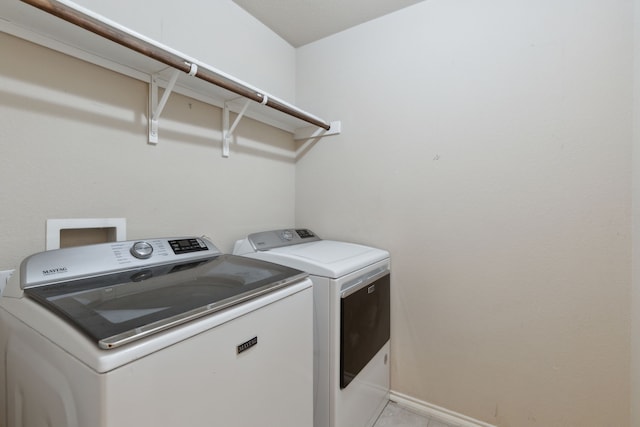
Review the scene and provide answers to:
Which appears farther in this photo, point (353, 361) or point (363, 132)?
point (363, 132)

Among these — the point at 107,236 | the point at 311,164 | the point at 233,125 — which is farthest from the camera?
the point at 311,164

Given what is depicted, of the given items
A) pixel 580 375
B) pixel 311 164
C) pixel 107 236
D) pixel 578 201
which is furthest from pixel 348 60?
pixel 580 375

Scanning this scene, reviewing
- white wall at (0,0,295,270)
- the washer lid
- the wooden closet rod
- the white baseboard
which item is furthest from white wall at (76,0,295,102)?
the white baseboard

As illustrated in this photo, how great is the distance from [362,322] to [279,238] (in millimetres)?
692

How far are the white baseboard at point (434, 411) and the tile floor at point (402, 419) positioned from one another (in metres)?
0.03

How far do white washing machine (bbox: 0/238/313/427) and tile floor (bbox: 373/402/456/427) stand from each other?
2.41 ft

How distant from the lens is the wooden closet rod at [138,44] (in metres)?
0.81

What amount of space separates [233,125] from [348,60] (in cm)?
97

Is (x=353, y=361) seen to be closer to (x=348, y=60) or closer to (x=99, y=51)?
(x=99, y=51)

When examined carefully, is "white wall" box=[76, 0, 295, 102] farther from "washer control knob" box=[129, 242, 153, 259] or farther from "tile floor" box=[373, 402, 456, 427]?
"tile floor" box=[373, 402, 456, 427]

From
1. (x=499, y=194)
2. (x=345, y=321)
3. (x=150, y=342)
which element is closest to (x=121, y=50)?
(x=150, y=342)

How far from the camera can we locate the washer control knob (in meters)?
1.09

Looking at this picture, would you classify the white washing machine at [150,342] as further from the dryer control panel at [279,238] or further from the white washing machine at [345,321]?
the dryer control panel at [279,238]

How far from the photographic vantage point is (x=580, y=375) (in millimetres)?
1337
